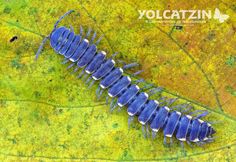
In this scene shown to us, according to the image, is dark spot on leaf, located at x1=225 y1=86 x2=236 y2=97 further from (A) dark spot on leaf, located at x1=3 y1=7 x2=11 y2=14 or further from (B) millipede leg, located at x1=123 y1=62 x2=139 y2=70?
(A) dark spot on leaf, located at x1=3 y1=7 x2=11 y2=14

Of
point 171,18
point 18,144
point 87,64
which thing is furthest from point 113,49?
point 18,144

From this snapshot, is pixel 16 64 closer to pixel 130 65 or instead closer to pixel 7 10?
pixel 7 10

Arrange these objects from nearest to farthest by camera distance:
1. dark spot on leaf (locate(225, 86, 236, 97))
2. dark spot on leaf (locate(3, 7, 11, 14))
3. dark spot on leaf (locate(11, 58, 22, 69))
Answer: dark spot on leaf (locate(225, 86, 236, 97)) → dark spot on leaf (locate(11, 58, 22, 69)) → dark spot on leaf (locate(3, 7, 11, 14))

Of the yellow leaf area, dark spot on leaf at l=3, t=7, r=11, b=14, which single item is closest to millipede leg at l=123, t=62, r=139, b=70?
the yellow leaf area

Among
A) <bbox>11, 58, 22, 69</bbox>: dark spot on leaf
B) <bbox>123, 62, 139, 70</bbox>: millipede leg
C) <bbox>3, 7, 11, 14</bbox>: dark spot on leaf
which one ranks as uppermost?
<bbox>123, 62, 139, 70</bbox>: millipede leg

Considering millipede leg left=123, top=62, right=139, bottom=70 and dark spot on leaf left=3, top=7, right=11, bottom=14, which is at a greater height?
millipede leg left=123, top=62, right=139, bottom=70

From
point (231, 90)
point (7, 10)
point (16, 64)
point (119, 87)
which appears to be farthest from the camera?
point (7, 10)

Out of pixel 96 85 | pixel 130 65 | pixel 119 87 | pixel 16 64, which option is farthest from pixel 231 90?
pixel 16 64
